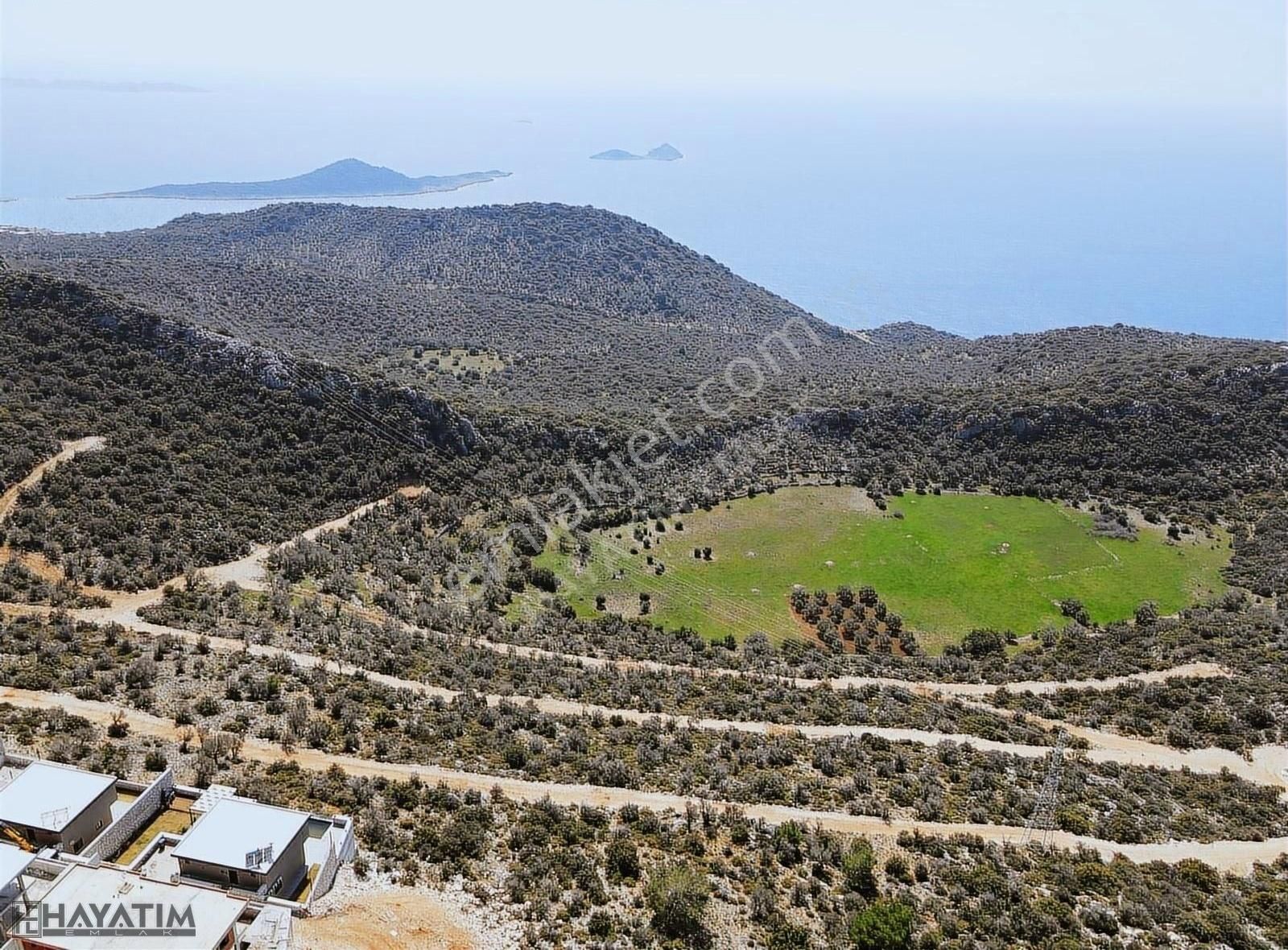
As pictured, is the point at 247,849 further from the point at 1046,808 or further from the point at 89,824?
the point at 1046,808

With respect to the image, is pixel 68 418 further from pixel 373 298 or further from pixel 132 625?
pixel 373 298

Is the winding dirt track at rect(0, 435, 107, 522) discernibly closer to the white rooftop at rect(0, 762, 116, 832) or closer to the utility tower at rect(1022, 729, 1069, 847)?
the white rooftop at rect(0, 762, 116, 832)

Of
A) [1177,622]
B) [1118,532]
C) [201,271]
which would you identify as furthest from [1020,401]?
[201,271]

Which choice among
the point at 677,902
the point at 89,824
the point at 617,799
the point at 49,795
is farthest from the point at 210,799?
the point at 677,902

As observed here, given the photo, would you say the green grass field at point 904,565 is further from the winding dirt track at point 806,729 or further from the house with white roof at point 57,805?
the house with white roof at point 57,805

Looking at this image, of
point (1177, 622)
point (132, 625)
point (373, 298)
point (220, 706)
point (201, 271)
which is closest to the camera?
point (220, 706)

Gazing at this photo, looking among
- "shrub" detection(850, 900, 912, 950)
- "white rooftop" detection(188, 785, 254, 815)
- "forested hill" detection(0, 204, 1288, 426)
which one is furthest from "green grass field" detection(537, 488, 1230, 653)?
"white rooftop" detection(188, 785, 254, 815)
